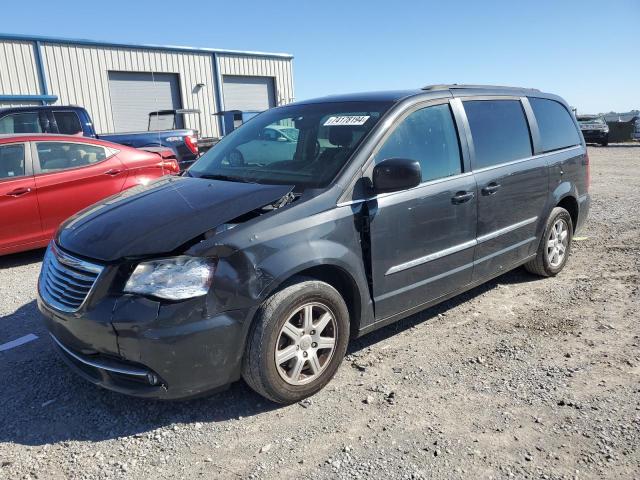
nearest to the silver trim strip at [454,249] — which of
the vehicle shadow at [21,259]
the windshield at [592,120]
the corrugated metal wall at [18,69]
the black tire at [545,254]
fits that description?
the black tire at [545,254]

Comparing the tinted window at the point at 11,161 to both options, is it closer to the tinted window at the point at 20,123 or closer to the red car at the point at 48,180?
the red car at the point at 48,180

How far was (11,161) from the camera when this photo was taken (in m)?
5.91

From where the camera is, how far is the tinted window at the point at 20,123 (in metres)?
8.66

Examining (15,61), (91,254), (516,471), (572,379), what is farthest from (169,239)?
(15,61)

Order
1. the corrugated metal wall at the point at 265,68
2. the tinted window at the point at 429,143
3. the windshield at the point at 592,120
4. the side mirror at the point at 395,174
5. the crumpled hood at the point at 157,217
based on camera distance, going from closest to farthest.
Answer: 1. the crumpled hood at the point at 157,217
2. the side mirror at the point at 395,174
3. the tinted window at the point at 429,143
4. the corrugated metal wall at the point at 265,68
5. the windshield at the point at 592,120

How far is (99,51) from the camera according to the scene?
65.1ft

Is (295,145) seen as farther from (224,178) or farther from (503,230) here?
(503,230)

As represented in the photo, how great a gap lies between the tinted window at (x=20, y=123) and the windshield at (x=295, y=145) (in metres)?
6.16

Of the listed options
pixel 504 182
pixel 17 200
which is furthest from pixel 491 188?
pixel 17 200

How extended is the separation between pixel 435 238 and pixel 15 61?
18.9 metres

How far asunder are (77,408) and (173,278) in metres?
1.09

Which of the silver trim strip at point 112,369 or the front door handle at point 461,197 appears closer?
the silver trim strip at point 112,369

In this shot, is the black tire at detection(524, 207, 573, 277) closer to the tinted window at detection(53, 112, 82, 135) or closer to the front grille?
the front grille

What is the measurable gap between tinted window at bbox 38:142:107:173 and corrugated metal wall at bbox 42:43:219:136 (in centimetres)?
1438
